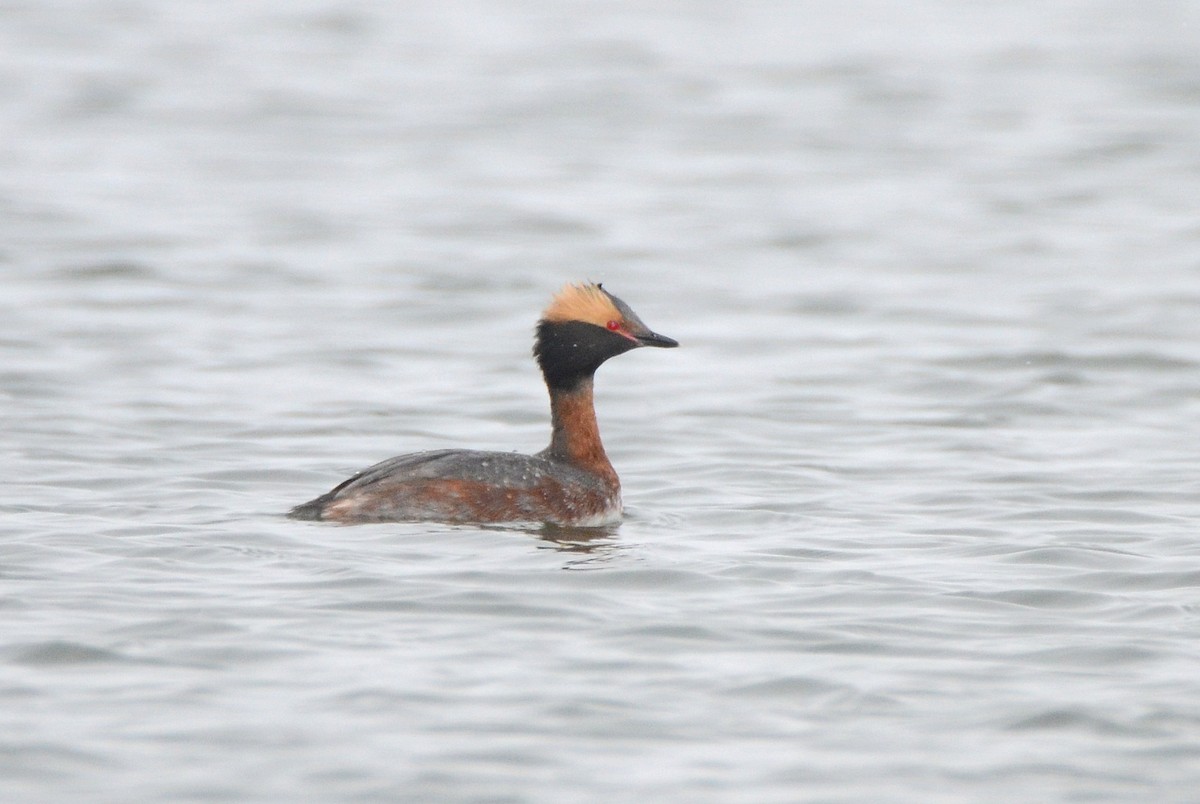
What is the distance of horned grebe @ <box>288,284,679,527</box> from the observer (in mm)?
9977

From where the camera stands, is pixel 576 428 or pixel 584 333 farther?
pixel 576 428

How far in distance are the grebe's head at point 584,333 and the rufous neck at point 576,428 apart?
0.19ft

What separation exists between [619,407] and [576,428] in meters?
3.36

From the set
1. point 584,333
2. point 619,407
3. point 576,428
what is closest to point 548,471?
point 576,428

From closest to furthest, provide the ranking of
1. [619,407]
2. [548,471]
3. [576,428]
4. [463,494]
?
[463,494] < [548,471] < [576,428] < [619,407]

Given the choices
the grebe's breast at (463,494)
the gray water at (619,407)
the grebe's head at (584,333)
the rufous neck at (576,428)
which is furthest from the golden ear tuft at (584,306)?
the gray water at (619,407)

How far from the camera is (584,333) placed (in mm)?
10867

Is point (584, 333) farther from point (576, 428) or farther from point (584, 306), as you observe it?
point (576, 428)

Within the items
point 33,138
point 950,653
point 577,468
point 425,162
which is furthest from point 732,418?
point 33,138

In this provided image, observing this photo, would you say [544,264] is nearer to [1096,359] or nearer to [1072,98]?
[1096,359]

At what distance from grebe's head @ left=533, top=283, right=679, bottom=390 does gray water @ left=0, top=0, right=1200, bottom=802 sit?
83 centimetres

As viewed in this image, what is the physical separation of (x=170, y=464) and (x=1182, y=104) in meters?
19.5

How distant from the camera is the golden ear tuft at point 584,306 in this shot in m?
10.8

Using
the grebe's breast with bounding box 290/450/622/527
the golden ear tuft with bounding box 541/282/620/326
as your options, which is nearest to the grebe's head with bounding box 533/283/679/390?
the golden ear tuft with bounding box 541/282/620/326
